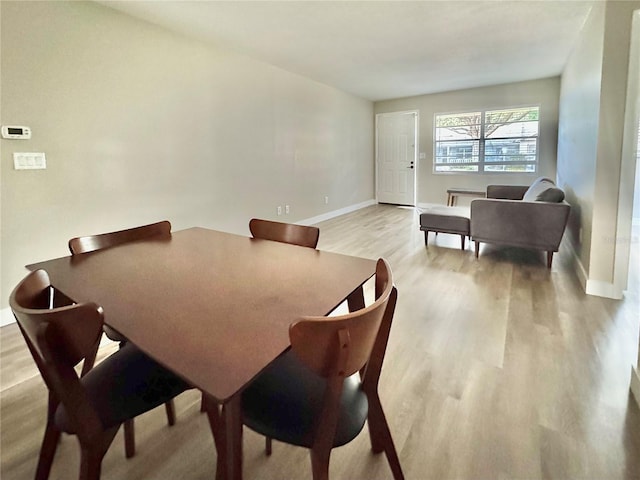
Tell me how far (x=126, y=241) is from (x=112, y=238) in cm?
7

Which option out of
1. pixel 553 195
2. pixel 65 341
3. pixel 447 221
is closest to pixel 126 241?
pixel 65 341

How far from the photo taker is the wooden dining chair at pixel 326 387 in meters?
0.76

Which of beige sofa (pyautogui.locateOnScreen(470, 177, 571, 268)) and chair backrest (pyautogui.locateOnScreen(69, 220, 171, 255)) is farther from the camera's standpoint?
beige sofa (pyautogui.locateOnScreen(470, 177, 571, 268))

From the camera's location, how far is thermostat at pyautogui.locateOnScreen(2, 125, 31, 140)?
246 centimetres

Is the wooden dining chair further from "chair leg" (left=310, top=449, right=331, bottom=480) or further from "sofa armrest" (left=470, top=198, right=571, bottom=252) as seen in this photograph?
"sofa armrest" (left=470, top=198, right=571, bottom=252)

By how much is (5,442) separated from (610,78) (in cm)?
427

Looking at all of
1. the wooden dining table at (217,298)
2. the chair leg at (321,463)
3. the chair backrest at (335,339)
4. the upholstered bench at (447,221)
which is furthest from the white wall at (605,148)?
the chair leg at (321,463)

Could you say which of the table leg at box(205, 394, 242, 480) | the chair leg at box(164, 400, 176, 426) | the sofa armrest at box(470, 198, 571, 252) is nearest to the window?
the sofa armrest at box(470, 198, 571, 252)

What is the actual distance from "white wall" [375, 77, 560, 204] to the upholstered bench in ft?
9.43

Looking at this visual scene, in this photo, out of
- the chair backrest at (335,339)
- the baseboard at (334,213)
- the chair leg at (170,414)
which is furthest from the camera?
the baseboard at (334,213)

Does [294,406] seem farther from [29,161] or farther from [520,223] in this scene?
[520,223]

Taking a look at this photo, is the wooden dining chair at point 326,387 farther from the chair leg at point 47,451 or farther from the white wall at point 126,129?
the white wall at point 126,129

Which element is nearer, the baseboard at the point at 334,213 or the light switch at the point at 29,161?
the light switch at the point at 29,161

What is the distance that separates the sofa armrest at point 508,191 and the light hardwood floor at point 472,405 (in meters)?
2.63
